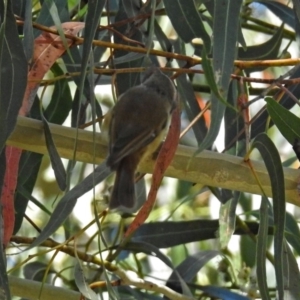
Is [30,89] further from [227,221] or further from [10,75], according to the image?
[227,221]

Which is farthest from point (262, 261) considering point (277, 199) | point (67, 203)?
point (67, 203)

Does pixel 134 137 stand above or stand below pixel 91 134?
above

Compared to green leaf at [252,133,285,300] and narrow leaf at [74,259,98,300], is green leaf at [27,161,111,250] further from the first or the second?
green leaf at [252,133,285,300]

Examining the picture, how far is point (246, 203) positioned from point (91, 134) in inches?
46.6

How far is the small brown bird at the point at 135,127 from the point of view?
157cm

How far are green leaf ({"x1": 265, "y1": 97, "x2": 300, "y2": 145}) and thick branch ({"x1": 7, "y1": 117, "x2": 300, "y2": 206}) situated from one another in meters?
0.08

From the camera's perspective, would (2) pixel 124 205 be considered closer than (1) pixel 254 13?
Yes

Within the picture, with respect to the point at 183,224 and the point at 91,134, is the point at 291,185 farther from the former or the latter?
the point at 183,224

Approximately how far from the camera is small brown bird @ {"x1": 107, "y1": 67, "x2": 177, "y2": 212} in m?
1.57

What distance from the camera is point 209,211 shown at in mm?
2906

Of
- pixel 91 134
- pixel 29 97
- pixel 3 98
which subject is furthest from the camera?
pixel 29 97

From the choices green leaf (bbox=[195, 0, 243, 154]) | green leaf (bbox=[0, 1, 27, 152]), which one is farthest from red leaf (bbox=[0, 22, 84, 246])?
green leaf (bbox=[195, 0, 243, 154])

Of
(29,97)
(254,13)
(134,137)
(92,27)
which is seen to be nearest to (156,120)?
(134,137)

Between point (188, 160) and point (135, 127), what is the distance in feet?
1.11
